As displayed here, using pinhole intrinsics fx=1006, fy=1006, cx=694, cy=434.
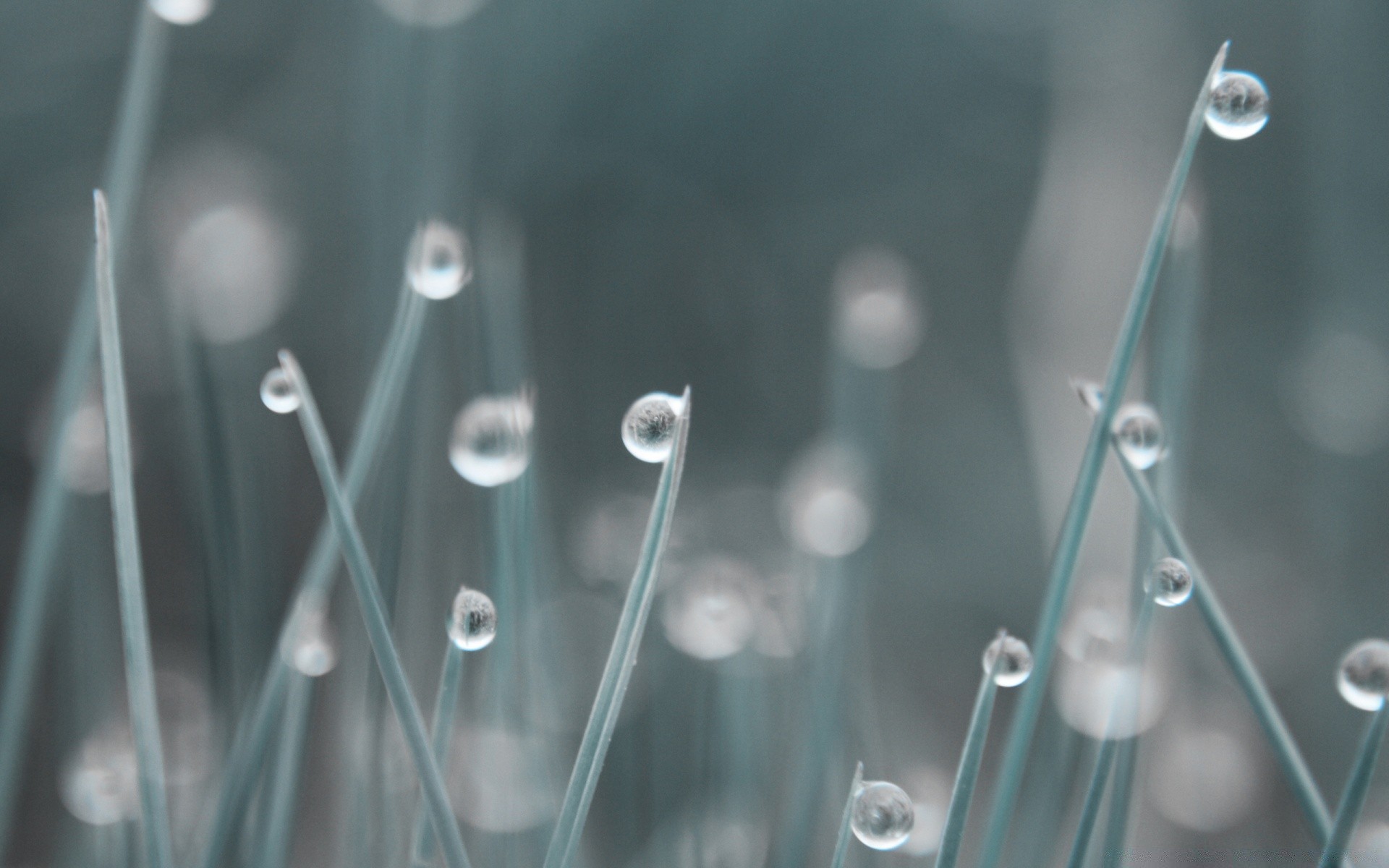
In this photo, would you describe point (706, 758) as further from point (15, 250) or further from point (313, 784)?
point (15, 250)

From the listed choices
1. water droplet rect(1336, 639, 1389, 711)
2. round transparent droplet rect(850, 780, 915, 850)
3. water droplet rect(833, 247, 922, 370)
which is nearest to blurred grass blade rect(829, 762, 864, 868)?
round transparent droplet rect(850, 780, 915, 850)

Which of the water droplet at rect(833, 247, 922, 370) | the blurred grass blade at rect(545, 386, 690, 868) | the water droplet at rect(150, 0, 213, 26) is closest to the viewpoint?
the blurred grass blade at rect(545, 386, 690, 868)

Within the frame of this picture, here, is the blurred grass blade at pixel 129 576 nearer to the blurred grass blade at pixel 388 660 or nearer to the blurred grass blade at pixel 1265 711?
the blurred grass blade at pixel 388 660

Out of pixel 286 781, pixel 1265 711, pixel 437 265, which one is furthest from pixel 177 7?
pixel 1265 711

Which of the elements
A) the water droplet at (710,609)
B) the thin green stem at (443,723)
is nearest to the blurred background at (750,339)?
the water droplet at (710,609)

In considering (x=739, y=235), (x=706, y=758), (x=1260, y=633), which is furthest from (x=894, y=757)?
(x=739, y=235)

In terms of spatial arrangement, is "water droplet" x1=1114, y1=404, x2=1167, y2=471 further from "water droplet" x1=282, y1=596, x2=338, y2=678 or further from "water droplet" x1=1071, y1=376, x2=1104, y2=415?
"water droplet" x1=282, y1=596, x2=338, y2=678

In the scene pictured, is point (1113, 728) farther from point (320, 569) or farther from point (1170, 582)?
point (320, 569)
